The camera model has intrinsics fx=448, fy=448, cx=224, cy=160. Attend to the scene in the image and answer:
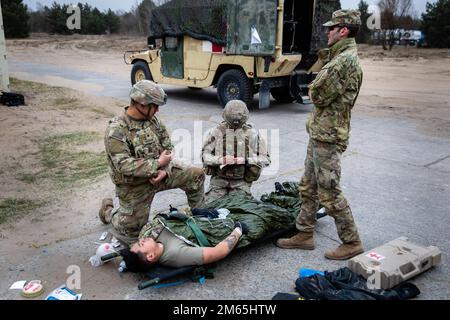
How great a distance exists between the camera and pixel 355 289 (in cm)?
279

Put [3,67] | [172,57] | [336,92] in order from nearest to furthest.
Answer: [336,92], [3,67], [172,57]

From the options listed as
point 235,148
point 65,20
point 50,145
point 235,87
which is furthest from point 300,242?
point 65,20

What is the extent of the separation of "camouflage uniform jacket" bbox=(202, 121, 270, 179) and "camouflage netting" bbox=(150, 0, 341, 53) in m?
5.26

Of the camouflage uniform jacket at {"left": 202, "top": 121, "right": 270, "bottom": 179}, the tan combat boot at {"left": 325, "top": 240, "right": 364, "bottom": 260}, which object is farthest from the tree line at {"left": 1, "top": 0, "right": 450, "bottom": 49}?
the tan combat boot at {"left": 325, "top": 240, "right": 364, "bottom": 260}

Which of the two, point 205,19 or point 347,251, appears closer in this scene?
point 347,251

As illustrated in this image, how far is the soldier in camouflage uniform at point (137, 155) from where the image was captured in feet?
11.0

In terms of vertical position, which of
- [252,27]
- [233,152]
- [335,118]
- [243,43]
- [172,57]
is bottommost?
[233,152]

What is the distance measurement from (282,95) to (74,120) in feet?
16.2

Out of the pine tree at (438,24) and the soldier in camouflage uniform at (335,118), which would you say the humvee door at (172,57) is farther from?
the pine tree at (438,24)

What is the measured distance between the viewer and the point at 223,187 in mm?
4344

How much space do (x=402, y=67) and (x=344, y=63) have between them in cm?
1774

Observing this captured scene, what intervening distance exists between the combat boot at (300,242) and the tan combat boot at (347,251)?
216mm

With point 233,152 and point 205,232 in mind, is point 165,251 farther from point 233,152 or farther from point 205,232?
point 233,152

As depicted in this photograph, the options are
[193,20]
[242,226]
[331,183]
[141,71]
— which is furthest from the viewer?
[141,71]
